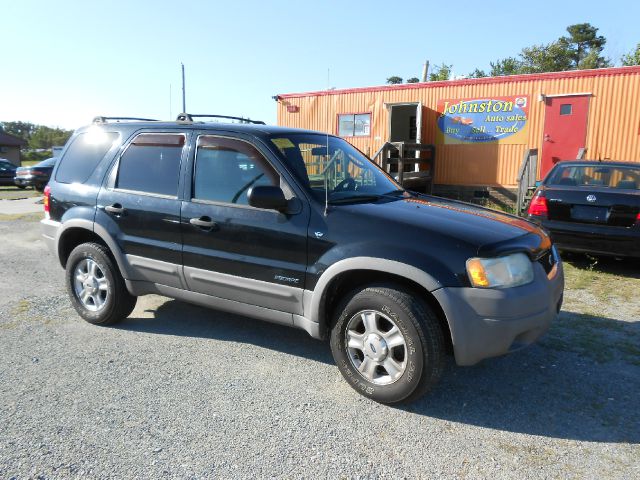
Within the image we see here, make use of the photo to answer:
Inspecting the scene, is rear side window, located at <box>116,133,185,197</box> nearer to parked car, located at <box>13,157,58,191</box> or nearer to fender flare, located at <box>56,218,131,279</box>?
fender flare, located at <box>56,218,131,279</box>

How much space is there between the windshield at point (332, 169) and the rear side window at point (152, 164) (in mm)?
933

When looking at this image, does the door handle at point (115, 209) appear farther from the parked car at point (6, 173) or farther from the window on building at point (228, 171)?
the parked car at point (6, 173)

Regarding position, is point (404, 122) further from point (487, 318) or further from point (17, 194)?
point (17, 194)

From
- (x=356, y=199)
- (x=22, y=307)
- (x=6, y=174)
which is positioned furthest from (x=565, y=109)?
(x=6, y=174)

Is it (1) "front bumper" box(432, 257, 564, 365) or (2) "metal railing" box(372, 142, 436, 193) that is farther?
(2) "metal railing" box(372, 142, 436, 193)

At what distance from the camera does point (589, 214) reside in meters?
6.57

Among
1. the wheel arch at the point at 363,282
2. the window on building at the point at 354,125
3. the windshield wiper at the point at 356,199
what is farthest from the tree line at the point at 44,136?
the wheel arch at the point at 363,282

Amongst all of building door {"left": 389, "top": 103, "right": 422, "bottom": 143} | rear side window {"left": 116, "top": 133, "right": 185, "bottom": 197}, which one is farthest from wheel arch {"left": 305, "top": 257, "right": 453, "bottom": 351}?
building door {"left": 389, "top": 103, "right": 422, "bottom": 143}

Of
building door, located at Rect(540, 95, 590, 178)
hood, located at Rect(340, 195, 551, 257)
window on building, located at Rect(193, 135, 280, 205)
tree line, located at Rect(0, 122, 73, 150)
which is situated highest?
tree line, located at Rect(0, 122, 73, 150)

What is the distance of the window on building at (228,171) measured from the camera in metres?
3.84

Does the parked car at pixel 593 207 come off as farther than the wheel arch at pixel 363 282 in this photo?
Yes

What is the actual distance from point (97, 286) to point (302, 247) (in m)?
2.30

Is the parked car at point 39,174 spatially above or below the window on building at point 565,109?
below

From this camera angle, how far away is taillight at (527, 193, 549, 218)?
6.87 meters
